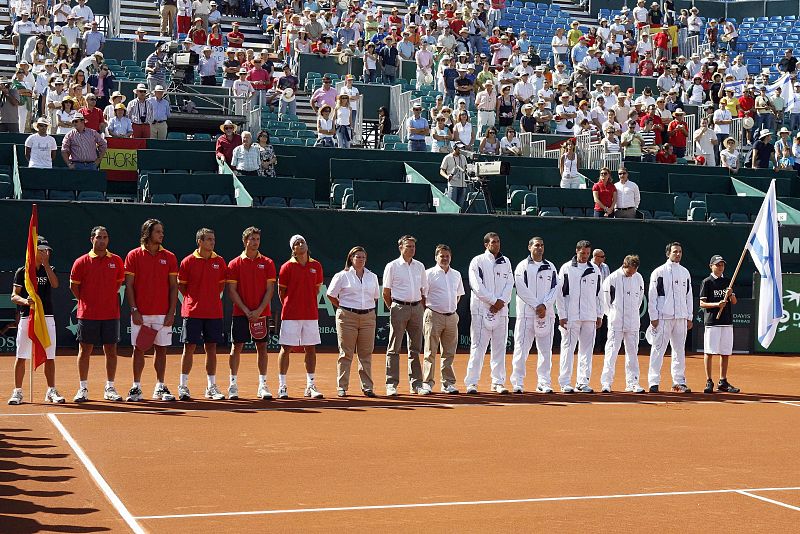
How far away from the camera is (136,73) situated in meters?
27.8

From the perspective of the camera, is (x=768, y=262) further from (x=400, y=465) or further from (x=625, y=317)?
(x=400, y=465)

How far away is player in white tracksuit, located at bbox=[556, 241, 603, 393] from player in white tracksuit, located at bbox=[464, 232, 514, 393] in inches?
36.1

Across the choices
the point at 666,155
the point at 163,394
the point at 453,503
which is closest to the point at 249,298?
the point at 163,394

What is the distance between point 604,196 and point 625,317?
790 centimetres

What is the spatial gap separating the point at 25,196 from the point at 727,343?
39.2ft

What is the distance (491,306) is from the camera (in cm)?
1523

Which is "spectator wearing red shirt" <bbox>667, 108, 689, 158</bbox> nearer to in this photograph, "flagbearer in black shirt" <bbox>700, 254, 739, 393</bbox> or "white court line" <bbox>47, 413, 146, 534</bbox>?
"flagbearer in black shirt" <bbox>700, 254, 739, 393</bbox>

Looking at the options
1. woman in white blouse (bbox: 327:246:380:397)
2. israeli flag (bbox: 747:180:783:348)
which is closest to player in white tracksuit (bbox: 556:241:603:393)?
israeli flag (bbox: 747:180:783:348)

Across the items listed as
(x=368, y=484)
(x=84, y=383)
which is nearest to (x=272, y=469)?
(x=368, y=484)

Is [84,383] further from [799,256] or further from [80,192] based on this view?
[799,256]

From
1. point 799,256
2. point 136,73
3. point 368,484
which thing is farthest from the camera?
point 136,73

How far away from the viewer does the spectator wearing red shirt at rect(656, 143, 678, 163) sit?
97.1ft

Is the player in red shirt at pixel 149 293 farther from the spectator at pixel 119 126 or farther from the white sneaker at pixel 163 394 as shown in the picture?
the spectator at pixel 119 126

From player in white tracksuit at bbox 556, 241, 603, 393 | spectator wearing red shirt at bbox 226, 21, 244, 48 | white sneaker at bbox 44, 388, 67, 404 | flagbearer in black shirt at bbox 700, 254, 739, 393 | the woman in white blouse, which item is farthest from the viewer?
spectator wearing red shirt at bbox 226, 21, 244, 48
